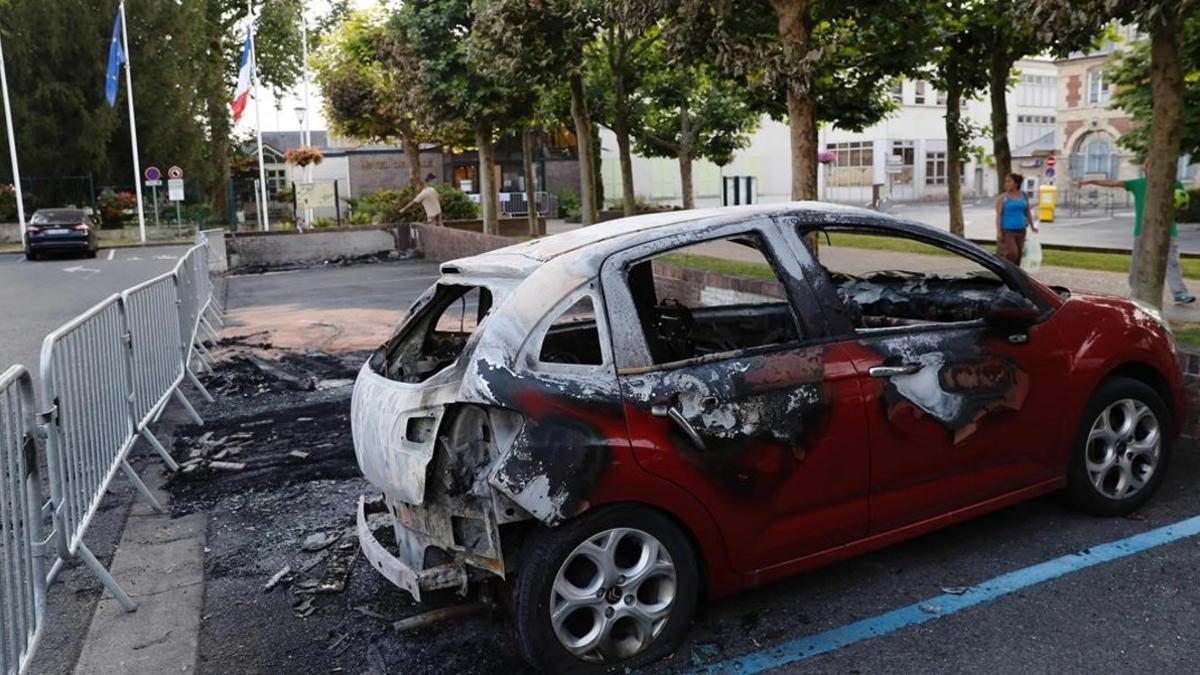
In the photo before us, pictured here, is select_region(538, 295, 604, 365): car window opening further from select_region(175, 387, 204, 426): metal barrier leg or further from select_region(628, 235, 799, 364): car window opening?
select_region(175, 387, 204, 426): metal barrier leg

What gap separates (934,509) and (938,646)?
28.2 inches

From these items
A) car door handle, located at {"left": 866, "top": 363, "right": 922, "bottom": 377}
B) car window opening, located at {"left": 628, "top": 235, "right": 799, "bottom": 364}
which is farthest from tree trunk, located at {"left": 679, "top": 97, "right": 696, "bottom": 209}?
car door handle, located at {"left": 866, "top": 363, "right": 922, "bottom": 377}

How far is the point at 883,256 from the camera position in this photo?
16438 mm

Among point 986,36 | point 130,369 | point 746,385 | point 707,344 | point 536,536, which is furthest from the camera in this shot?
point 986,36

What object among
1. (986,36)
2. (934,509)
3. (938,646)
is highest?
(986,36)

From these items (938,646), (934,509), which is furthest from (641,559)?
(934,509)

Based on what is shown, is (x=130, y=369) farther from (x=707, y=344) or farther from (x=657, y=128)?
(x=657, y=128)

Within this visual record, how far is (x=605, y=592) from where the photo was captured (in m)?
3.52

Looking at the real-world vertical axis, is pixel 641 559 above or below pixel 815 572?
above

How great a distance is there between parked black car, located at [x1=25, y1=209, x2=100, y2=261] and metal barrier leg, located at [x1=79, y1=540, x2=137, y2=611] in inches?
1088

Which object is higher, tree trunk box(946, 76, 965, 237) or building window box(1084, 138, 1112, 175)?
building window box(1084, 138, 1112, 175)

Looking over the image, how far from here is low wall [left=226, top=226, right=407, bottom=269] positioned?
76.3ft

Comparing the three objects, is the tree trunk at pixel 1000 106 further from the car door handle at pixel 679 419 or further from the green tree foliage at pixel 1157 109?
the car door handle at pixel 679 419

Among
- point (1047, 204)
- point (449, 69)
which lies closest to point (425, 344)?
point (449, 69)
